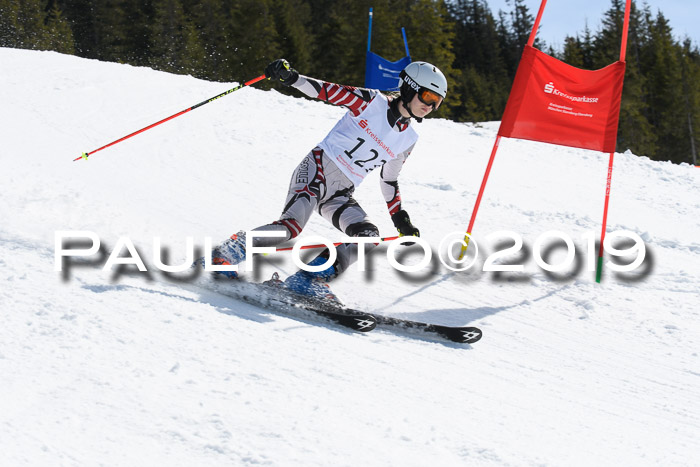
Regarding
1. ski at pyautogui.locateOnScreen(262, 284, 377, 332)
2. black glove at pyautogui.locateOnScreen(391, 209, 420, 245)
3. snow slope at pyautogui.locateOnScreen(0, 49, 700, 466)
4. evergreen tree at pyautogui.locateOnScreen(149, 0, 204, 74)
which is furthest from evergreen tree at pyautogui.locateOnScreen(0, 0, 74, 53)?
ski at pyautogui.locateOnScreen(262, 284, 377, 332)

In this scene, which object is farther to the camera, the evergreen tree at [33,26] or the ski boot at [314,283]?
the evergreen tree at [33,26]

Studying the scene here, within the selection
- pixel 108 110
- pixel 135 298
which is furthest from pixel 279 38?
pixel 135 298

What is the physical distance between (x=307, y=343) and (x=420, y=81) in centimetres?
190

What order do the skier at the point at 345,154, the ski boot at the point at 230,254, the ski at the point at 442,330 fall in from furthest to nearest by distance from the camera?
1. the skier at the point at 345,154
2. the ski boot at the point at 230,254
3. the ski at the point at 442,330

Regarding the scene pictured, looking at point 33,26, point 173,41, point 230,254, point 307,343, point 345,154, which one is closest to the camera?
point 307,343

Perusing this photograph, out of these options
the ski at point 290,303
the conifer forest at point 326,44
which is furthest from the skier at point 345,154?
the conifer forest at point 326,44

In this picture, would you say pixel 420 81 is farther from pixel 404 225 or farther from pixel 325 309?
pixel 325 309

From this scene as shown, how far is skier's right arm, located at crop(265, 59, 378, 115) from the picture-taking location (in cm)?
390

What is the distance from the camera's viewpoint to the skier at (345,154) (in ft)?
12.8

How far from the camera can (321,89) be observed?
13.2 ft

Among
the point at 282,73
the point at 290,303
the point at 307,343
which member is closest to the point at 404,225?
the point at 290,303

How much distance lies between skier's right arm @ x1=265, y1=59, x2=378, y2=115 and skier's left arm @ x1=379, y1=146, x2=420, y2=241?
512mm

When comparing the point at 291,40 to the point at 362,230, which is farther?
the point at 291,40

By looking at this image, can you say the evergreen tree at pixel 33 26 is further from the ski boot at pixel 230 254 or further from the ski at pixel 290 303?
the ski at pixel 290 303
